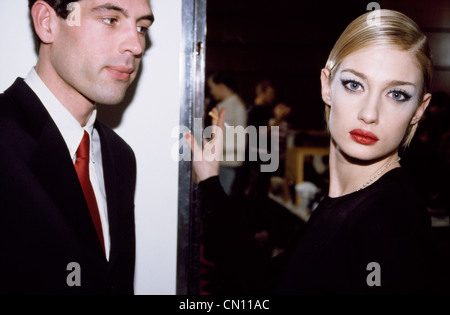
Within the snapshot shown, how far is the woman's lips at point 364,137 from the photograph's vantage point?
1021 millimetres

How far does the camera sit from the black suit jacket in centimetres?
92

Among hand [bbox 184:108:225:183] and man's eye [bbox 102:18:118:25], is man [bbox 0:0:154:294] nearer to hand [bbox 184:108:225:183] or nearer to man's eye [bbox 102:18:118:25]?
man's eye [bbox 102:18:118:25]

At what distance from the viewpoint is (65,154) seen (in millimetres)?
991

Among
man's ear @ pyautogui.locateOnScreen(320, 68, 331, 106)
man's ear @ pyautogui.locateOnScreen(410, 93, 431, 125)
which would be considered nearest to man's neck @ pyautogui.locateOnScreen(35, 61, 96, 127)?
man's ear @ pyautogui.locateOnScreen(320, 68, 331, 106)

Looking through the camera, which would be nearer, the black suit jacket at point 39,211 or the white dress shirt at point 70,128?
the black suit jacket at point 39,211

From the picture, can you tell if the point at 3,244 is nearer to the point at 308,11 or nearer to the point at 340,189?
the point at 340,189

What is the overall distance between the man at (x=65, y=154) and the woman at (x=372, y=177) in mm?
615

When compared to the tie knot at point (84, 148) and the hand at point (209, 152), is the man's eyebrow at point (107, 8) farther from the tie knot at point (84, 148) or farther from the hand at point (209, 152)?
the hand at point (209, 152)

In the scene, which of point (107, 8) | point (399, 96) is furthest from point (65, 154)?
point (399, 96)

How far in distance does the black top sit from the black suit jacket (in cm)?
63

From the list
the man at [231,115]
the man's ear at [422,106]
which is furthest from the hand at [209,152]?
the man at [231,115]
